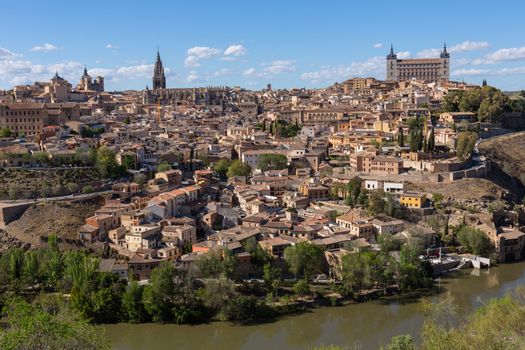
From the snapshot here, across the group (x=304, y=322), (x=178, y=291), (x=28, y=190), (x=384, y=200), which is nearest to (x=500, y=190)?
(x=384, y=200)

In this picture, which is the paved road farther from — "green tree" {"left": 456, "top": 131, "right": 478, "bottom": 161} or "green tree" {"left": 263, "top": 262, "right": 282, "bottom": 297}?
"green tree" {"left": 456, "top": 131, "right": 478, "bottom": 161}

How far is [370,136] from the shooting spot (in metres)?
28.6

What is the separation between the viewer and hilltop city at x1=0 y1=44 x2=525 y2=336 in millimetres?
15047

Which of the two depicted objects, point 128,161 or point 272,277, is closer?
point 272,277

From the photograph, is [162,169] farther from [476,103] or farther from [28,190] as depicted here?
[476,103]

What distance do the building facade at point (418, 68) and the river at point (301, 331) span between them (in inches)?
1837

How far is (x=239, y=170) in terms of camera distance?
24.6m

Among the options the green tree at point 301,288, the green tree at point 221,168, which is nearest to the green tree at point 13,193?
the green tree at point 221,168

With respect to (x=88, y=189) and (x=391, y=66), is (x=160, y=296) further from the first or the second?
(x=391, y=66)

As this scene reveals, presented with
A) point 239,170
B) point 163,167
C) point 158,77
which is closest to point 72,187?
point 163,167

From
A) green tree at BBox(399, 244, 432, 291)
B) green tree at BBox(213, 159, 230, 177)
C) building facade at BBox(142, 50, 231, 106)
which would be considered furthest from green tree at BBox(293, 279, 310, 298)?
building facade at BBox(142, 50, 231, 106)

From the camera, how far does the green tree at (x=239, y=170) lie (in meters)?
24.6

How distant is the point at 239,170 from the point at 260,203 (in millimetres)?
4801

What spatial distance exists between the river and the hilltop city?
0.40 m
